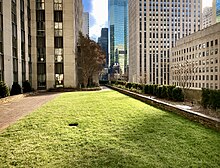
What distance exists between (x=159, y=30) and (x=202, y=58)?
40.5 m

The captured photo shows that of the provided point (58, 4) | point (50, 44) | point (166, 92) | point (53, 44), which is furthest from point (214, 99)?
point (58, 4)

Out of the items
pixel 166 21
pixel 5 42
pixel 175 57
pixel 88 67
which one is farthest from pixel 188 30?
pixel 5 42

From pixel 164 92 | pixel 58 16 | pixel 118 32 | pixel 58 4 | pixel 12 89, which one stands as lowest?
pixel 12 89

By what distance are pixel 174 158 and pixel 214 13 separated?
125 meters

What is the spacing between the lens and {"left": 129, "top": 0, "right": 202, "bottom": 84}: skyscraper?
10800 centimetres

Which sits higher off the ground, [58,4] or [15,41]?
[58,4]

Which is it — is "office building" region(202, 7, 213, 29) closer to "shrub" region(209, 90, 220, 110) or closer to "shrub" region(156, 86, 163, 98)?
"shrub" region(156, 86, 163, 98)

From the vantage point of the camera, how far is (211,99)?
908 cm

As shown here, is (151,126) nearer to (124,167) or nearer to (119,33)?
(124,167)

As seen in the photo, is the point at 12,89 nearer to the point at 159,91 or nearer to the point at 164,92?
the point at 159,91

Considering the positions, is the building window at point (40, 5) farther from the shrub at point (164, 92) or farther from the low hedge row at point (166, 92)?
the shrub at point (164, 92)

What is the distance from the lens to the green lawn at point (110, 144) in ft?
14.4

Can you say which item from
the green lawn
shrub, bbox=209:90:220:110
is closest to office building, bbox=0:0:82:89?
the green lawn

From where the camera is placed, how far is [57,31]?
33.6 meters
